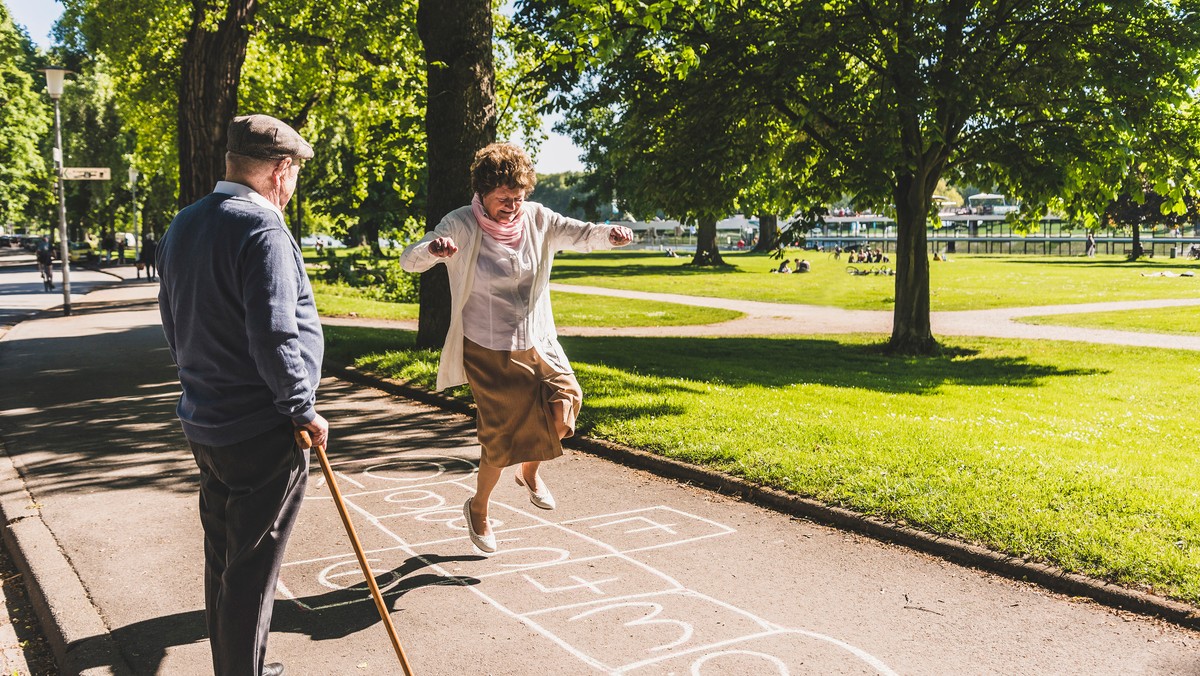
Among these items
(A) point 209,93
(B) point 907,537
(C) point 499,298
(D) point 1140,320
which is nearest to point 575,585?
(C) point 499,298

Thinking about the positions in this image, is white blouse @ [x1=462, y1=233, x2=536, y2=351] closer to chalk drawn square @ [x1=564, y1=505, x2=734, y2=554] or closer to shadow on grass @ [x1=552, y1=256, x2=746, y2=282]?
chalk drawn square @ [x1=564, y1=505, x2=734, y2=554]

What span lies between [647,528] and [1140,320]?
2006 cm

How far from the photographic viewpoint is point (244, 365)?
3.38 metres

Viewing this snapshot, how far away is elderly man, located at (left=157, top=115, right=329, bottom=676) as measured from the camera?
329cm

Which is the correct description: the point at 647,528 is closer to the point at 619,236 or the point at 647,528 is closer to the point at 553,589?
the point at 553,589

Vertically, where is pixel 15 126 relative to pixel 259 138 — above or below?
above

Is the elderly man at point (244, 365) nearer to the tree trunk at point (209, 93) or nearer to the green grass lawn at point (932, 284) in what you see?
the tree trunk at point (209, 93)

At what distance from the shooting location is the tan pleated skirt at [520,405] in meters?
5.24

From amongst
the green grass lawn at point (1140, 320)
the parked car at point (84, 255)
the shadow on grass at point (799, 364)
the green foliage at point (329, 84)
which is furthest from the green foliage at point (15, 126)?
the green grass lawn at point (1140, 320)

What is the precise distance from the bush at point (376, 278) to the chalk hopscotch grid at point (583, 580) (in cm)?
2209

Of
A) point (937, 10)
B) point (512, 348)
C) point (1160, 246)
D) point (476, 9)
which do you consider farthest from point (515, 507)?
point (1160, 246)

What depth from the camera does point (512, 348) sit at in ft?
17.1

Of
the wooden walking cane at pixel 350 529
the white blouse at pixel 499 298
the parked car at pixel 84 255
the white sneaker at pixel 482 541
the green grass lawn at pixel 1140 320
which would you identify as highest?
the parked car at pixel 84 255

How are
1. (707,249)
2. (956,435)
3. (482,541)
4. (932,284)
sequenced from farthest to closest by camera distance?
1. (707,249)
2. (932,284)
3. (956,435)
4. (482,541)
